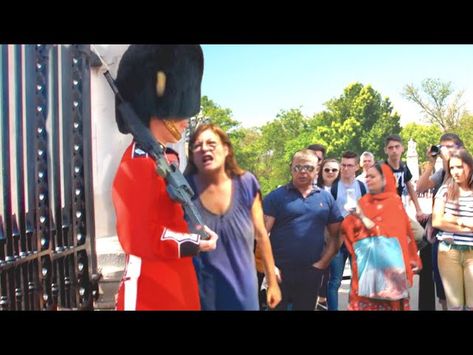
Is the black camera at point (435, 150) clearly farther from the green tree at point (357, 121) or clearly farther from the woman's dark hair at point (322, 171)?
the woman's dark hair at point (322, 171)

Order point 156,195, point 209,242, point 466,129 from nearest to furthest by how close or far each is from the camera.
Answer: point 156,195
point 209,242
point 466,129

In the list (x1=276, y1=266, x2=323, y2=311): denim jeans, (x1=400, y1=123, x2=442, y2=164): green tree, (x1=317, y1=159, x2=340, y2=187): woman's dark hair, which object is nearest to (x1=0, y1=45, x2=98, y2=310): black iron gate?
(x1=276, y1=266, x2=323, y2=311): denim jeans

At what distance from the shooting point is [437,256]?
373 centimetres

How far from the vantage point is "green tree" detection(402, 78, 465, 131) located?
3500mm

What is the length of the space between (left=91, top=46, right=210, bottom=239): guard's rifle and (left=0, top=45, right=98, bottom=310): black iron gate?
0.25 metres

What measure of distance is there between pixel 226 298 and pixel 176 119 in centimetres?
108

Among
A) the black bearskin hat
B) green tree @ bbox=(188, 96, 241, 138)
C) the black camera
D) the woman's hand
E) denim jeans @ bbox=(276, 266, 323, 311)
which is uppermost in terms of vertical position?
the black bearskin hat

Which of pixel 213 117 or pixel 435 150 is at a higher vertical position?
pixel 213 117

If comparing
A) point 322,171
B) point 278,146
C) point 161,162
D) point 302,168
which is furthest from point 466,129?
point 161,162

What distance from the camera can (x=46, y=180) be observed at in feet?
11.7

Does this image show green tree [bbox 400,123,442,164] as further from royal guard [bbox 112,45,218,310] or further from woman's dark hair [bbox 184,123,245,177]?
royal guard [bbox 112,45,218,310]

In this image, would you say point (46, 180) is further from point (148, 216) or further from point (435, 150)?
point (435, 150)

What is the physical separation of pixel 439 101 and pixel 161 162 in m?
1.68
